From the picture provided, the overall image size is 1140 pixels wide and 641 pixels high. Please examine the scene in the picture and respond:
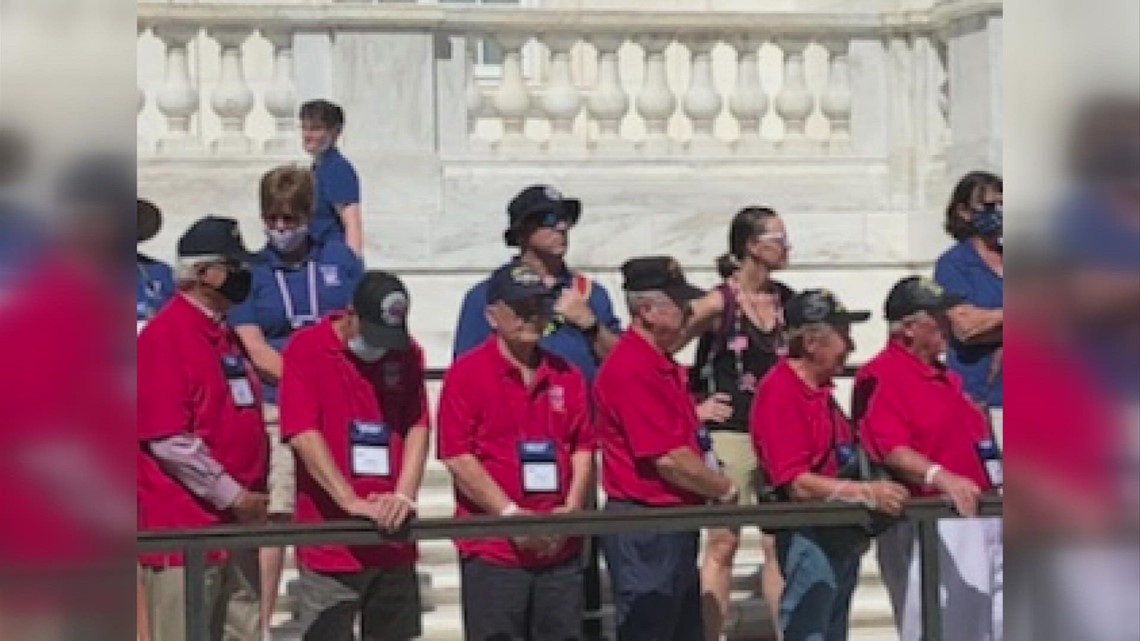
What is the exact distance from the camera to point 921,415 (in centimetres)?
564

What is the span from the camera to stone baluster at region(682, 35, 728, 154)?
10367mm

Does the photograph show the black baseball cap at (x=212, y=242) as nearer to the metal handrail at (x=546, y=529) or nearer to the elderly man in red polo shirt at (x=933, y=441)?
the metal handrail at (x=546, y=529)

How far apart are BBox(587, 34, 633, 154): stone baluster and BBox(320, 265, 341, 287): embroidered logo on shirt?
408 centimetres

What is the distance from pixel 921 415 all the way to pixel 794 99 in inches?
200

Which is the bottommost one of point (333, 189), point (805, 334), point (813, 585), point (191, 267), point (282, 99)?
point (813, 585)

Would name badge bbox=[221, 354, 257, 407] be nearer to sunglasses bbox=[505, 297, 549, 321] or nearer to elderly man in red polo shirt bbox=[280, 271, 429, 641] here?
elderly man in red polo shirt bbox=[280, 271, 429, 641]

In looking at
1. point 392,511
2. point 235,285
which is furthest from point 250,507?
point 392,511

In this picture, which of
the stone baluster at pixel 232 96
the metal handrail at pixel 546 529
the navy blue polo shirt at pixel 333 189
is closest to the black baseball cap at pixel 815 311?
the metal handrail at pixel 546 529

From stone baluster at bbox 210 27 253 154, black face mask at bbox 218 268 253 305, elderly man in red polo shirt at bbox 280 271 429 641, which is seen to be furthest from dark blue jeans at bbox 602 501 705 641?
stone baluster at bbox 210 27 253 154

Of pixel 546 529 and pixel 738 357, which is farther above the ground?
pixel 738 357

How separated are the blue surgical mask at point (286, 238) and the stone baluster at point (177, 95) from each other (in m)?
3.47

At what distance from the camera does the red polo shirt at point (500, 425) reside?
5.16 metres

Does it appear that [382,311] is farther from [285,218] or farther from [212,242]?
[285,218]

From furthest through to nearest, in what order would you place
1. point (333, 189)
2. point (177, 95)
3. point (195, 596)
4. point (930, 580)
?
point (177, 95)
point (333, 189)
point (930, 580)
point (195, 596)
